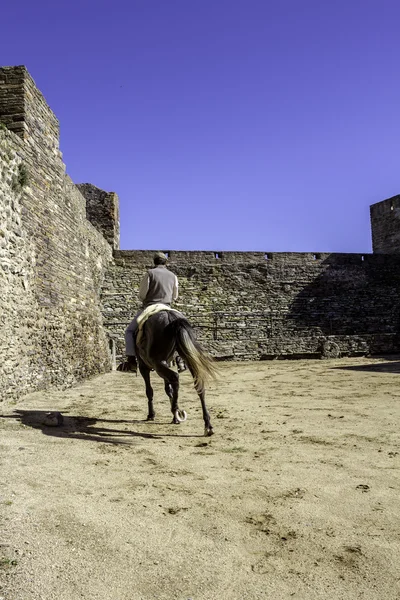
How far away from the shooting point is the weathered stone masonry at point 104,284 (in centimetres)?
698

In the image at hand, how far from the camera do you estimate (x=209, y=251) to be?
770 inches

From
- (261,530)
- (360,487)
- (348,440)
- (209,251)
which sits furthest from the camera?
(209,251)

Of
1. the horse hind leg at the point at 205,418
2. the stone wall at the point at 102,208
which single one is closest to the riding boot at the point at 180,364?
the horse hind leg at the point at 205,418

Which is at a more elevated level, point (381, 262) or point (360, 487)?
point (381, 262)

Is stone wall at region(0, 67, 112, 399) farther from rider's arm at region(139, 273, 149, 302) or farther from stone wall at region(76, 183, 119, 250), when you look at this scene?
stone wall at region(76, 183, 119, 250)

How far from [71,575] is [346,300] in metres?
19.4

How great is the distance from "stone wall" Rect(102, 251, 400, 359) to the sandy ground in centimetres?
1222

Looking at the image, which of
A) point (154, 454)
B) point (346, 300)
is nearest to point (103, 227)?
point (346, 300)

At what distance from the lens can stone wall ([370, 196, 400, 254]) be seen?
23.3 meters

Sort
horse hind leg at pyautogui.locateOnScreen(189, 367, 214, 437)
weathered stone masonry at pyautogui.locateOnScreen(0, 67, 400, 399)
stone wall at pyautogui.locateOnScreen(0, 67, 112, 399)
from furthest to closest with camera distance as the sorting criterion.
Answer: weathered stone masonry at pyautogui.locateOnScreen(0, 67, 400, 399) → stone wall at pyautogui.locateOnScreen(0, 67, 112, 399) → horse hind leg at pyautogui.locateOnScreen(189, 367, 214, 437)

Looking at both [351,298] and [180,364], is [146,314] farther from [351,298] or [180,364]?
[351,298]

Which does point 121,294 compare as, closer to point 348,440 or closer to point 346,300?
point 346,300

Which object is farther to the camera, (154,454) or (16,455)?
(154,454)

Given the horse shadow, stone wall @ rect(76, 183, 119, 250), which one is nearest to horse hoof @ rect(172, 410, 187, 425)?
the horse shadow
